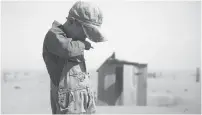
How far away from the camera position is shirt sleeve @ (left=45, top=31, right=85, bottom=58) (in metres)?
2.28

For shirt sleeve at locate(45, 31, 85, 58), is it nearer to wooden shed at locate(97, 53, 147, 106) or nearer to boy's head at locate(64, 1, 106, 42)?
boy's head at locate(64, 1, 106, 42)

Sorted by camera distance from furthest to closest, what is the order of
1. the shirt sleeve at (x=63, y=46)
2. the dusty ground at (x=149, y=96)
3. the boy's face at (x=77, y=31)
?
the dusty ground at (x=149, y=96) < the boy's face at (x=77, y=31) < the shirt sleeve at (x=63, y=46)

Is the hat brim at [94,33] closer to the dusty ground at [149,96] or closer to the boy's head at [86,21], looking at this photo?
the boy's head at [86,21]

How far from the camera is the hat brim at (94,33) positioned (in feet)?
7.78

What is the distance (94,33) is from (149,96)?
376 cm

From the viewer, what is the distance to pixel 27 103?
18.2 feet

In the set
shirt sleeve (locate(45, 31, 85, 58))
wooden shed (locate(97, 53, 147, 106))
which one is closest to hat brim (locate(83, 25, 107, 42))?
shirt sleeve (locate(45, 31, 85, 58))

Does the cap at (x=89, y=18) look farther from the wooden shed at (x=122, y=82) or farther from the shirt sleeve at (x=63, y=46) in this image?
the wooden shed at (x=122, y=82)

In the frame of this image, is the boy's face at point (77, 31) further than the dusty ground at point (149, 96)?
No

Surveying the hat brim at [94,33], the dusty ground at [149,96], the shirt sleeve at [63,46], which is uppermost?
the hat brim at [94,33]

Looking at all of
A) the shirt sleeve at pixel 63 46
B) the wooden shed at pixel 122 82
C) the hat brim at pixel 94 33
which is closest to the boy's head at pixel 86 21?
the hat brim at pixel 94 33

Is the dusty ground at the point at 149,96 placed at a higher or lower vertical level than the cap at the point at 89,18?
lower

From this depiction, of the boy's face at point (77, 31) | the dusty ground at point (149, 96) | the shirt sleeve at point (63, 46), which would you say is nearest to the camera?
the shirt sleeve at point (63, 46)

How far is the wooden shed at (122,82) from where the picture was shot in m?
5.53
